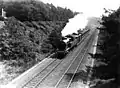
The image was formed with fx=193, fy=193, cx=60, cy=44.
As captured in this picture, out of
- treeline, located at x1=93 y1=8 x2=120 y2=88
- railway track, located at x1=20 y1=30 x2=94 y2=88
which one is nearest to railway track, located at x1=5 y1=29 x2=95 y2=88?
railway track, located at x1=20 y1=30 x2=94 y2=88

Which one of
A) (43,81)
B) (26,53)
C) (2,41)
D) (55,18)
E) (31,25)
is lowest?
(43,81)

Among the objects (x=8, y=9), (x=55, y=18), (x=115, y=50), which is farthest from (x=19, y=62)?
(x=55, y=18)

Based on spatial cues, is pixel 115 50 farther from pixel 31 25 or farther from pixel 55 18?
pixel 55 18

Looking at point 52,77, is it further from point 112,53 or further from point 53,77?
point 112,53

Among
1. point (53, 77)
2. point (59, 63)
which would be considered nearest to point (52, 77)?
point (53, 77)

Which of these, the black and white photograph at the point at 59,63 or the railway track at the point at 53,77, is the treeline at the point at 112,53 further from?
the railway track at the point at 53,77

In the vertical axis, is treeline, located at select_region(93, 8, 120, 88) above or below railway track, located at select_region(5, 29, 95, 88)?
above

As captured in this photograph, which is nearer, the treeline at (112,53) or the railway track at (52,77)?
the treeline at (112,53)

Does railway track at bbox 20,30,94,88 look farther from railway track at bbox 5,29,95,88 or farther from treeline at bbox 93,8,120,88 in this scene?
treeline at bbox 93,8,120,88

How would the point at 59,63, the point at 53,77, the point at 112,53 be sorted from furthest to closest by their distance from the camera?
the point at 59,63
the point at 53,77
the point at 112,53

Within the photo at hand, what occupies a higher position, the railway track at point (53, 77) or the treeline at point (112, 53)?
the treeline at point (112, 53)

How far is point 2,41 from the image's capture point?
26.2 metres

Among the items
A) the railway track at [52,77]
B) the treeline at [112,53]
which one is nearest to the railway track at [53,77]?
the railway track at [52,77]

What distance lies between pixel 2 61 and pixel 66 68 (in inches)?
306
